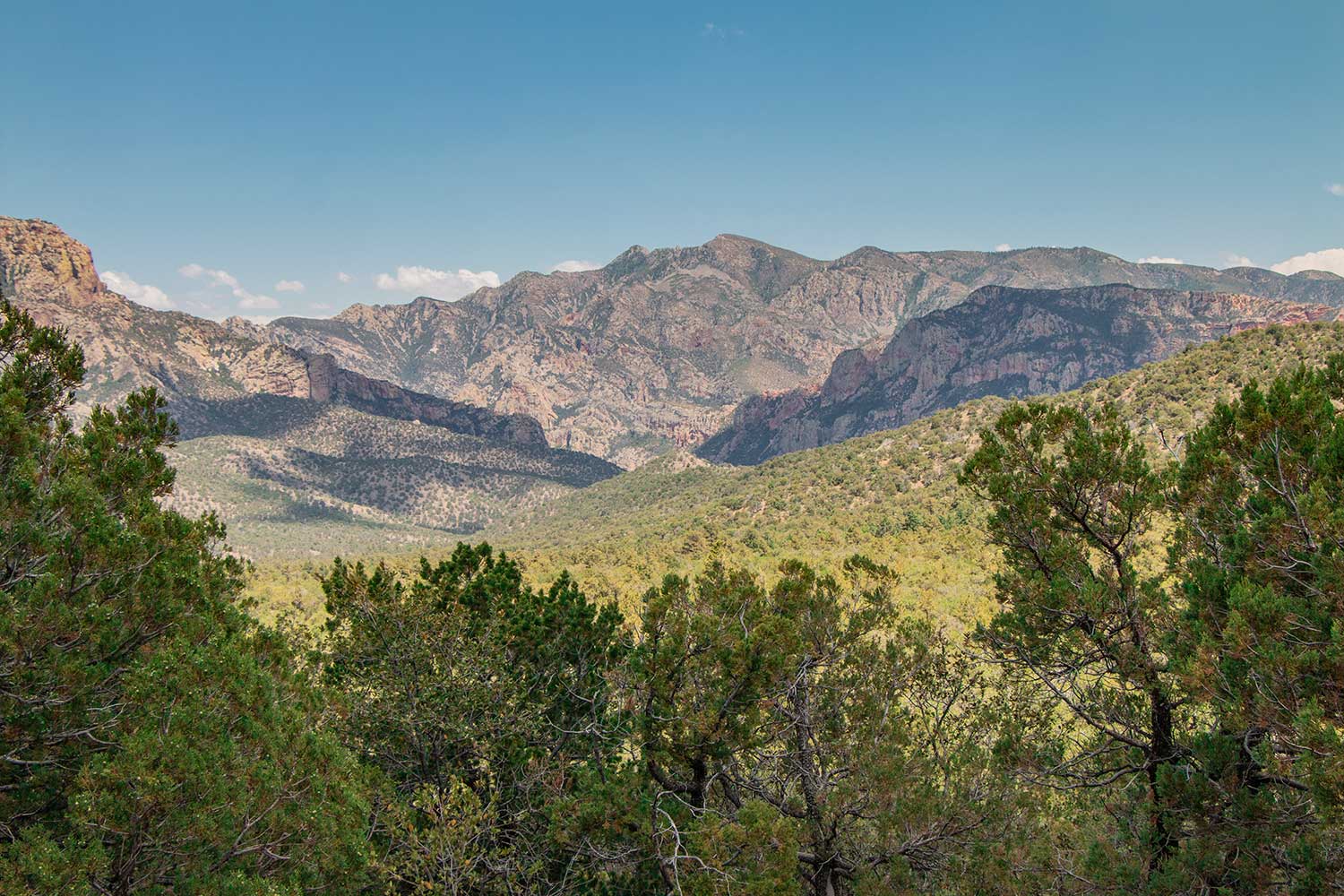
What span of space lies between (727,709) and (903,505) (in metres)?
87.8

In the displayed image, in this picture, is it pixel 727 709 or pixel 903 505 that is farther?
pixel 903 505

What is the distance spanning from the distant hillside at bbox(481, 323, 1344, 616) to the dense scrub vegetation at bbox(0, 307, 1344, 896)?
90.9 ft

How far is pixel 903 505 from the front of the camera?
9525 cm

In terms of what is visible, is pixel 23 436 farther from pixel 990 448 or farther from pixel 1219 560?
pixel 1219 560

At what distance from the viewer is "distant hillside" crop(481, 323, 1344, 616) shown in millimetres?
62875

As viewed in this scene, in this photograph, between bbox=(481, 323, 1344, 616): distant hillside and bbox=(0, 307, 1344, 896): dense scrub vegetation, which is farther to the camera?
bbox=(481, 323, 1344, 616): distant hillside

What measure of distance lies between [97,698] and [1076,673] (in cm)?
1582

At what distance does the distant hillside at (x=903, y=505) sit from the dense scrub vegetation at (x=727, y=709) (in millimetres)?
27694

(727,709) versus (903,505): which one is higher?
(727,709)

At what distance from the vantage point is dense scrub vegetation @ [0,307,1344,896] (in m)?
9.02

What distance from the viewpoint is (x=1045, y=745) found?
13.7 metres

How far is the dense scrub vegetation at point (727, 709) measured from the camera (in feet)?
29.6

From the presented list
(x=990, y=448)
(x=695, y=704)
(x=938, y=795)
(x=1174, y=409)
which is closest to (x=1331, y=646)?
(x=990, y=448)

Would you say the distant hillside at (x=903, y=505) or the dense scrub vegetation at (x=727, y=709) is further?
the distant hillside at (x=903, y=505)
